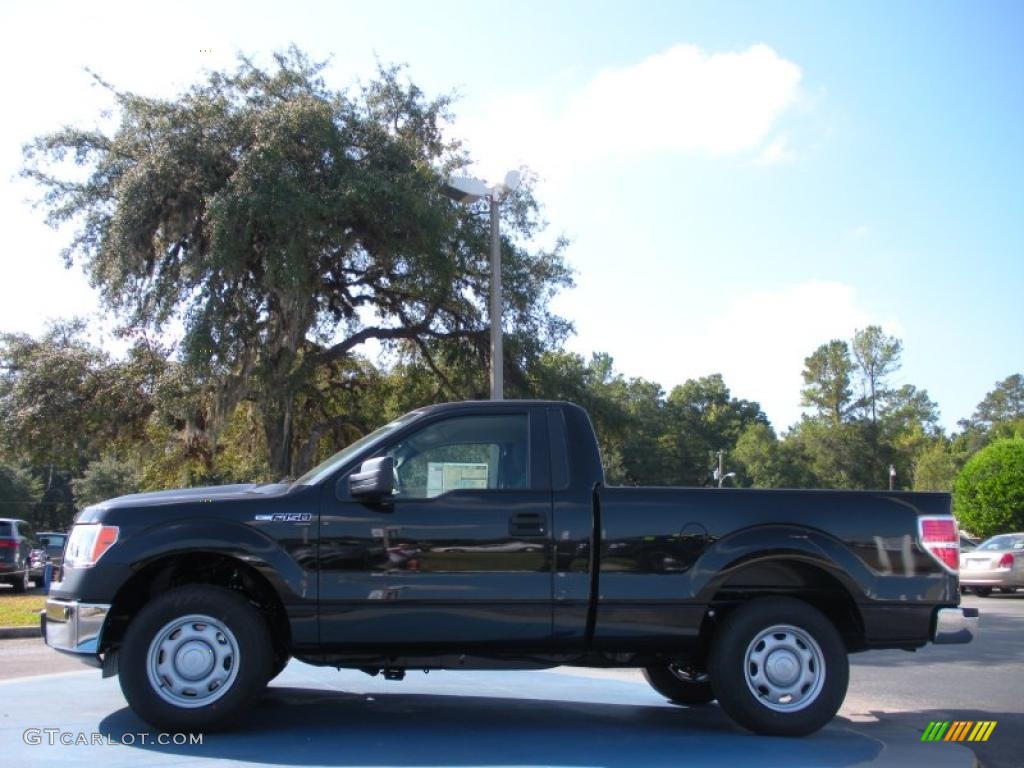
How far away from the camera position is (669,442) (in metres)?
55.7

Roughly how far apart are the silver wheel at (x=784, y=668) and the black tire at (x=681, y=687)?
45.3 inches

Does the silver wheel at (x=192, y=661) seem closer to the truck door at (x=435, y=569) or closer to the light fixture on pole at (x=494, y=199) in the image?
the truck door at (x=435, y=569)

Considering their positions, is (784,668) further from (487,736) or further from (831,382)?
(831,382)

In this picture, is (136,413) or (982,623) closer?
(982,623)

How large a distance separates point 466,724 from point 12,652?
6.85 m

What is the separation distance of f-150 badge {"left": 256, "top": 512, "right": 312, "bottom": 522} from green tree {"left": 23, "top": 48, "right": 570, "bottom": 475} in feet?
39.7

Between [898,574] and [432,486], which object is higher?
[432,486]

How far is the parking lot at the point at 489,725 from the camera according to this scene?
508cm

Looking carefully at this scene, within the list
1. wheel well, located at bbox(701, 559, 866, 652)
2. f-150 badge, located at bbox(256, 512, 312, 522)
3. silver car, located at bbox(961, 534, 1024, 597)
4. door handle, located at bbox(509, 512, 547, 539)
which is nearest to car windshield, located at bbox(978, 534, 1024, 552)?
silver car, located at bbox(961, 534, 1024, 597)

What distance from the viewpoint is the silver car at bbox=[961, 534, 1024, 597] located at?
2044 cm

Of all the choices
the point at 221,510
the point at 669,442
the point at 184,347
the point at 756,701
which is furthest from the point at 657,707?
the point at 669,442

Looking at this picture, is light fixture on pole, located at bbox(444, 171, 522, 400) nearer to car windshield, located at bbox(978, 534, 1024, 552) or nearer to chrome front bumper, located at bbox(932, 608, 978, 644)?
chrome front bumper, located at bbox(932, 608, 978, 644)

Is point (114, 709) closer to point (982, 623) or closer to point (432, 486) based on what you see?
point (432, 486)

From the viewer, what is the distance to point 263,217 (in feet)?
55.4
